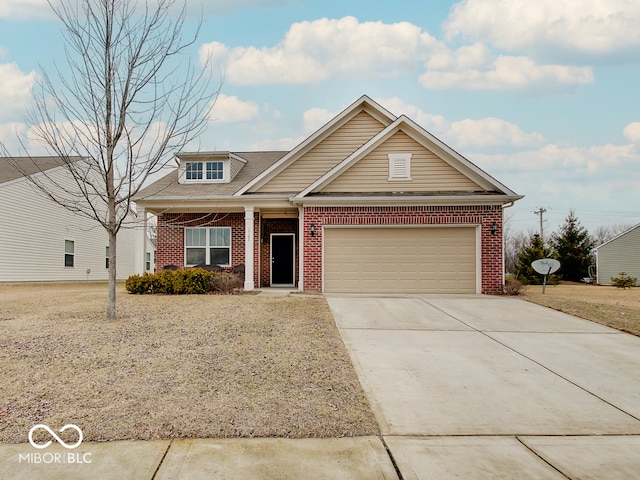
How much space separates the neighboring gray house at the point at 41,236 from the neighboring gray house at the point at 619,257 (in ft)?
96.7

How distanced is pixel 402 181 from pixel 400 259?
101 inches

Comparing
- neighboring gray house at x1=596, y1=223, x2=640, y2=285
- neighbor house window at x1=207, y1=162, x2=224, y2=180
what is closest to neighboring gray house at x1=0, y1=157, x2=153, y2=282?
neighbor house window at x1=207, y1=162, x2=224, y2=180

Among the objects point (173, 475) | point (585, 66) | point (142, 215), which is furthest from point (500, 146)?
point (173, 475)

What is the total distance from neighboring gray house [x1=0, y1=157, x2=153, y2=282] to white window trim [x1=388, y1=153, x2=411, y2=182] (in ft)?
30.1

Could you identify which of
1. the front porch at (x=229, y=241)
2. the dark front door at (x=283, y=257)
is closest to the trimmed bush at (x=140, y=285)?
the front porch at (x=229, y=241)

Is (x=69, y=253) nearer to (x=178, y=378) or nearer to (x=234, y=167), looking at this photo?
(x=234, y=167)

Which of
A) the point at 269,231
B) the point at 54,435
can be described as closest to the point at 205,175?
the point at 269,231

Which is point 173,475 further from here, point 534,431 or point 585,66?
point 585,66

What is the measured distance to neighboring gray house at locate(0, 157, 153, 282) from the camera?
1953 cm

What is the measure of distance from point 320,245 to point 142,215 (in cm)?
673

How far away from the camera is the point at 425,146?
1436 centimetres

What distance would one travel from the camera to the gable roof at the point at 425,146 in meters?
13.9

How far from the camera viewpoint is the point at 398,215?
13.8 metres

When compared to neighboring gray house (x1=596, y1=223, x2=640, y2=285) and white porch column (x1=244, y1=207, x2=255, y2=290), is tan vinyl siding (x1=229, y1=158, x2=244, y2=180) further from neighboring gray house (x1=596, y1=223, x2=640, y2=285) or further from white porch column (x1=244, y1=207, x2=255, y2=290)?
neighboring gray house (x1=596, y1=223, x2=640, y2=285)
